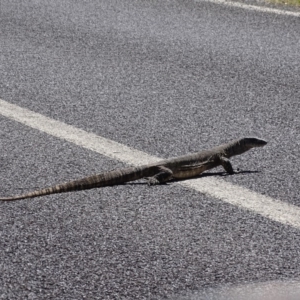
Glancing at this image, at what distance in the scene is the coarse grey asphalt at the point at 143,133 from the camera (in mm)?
4008

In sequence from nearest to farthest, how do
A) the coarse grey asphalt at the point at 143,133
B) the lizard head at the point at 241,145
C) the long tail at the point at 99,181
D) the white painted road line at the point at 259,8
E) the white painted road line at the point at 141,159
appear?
the coarse grey asphalt at the point at 143,133, the white painted road line at the point at 141,159, the long tail at the point at 99,181, the lizard head at the point at 241,145, the white painted road line at the point at 259,8

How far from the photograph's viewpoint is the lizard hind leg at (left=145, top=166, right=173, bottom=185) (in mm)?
5207

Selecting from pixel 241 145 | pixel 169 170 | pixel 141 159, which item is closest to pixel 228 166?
pixel 241 145

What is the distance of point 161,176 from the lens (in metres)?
5.25

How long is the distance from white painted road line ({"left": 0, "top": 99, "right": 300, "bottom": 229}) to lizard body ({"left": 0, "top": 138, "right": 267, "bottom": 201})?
92 millimetres

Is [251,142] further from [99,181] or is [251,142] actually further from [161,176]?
[99,181]

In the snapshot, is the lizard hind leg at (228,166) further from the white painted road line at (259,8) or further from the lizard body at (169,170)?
the white painted road line at (259,8)

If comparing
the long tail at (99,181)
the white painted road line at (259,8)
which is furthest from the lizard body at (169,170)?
the white painted road line at (259,8)

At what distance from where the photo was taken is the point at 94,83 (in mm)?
7516

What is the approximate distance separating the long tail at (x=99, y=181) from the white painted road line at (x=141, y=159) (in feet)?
0.77

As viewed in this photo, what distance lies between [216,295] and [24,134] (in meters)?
3.69

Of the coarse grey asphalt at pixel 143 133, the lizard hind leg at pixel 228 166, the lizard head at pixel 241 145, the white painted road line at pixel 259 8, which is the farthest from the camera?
the white painted road line at pixel 259 8

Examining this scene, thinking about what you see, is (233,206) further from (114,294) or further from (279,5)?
(279,5)

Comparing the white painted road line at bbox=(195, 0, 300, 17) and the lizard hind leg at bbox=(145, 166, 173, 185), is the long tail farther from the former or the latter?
the white painted road line at bbox=(195, 0, 300, 17)
